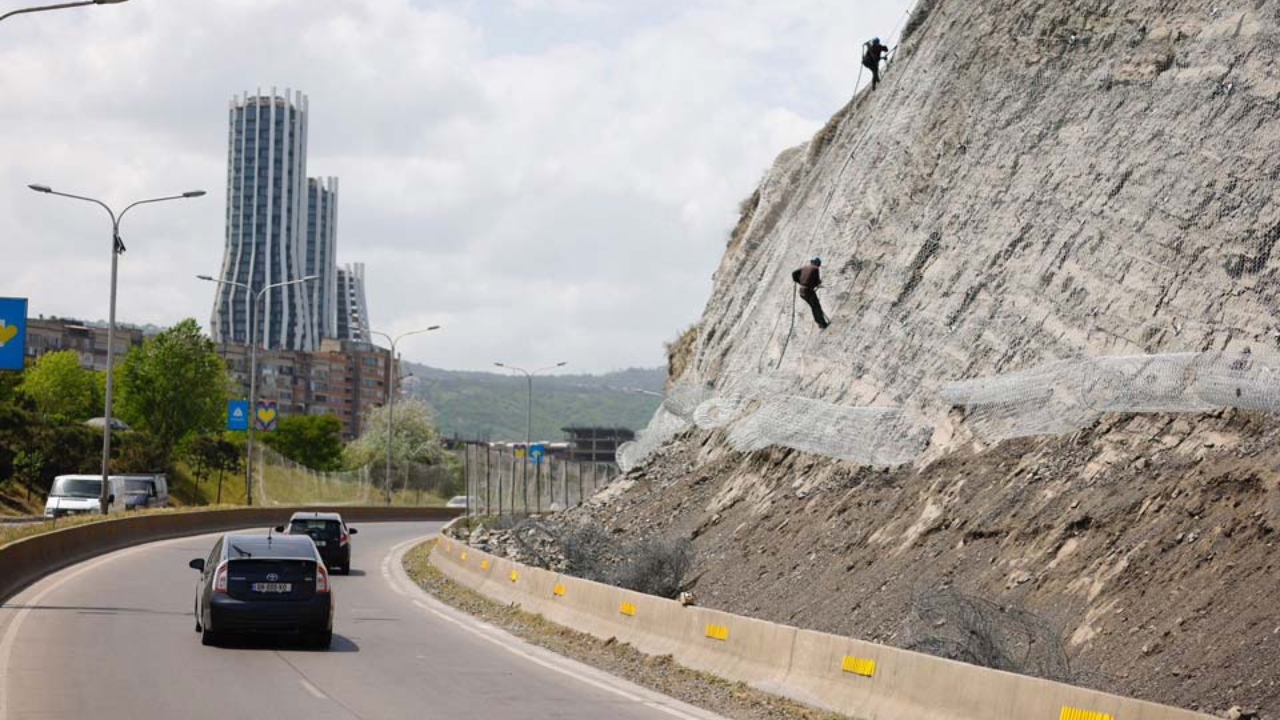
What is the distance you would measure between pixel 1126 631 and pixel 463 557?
18079 millimetres

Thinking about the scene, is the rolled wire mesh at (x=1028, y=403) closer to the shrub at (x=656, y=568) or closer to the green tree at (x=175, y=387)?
the shrub at (x=656, y=568)

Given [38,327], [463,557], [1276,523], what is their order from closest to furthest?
[1276,523] < [463,557] < [38,327]

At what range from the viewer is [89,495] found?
54031 millimetres

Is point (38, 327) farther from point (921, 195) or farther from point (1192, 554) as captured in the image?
point (1192, 554)

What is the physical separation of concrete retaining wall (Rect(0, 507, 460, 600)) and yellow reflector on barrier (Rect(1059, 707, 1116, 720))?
65.1ft

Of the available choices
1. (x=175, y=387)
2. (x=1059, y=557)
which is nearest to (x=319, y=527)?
(x=1059, y=557)

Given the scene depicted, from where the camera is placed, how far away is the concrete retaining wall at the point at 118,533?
2844 centimetres

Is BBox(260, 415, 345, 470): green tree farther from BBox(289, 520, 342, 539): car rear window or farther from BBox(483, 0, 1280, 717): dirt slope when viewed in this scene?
BBox(483, 0, 1280, 717): dirt slope

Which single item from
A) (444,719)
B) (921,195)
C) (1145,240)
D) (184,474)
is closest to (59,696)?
(444,719)

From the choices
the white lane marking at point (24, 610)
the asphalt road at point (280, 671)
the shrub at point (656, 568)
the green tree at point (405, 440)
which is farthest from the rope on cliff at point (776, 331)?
the green tree at point (405, 440)

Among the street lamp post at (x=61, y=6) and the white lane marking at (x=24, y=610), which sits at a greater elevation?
the street lamp post at (x=61, y=6)

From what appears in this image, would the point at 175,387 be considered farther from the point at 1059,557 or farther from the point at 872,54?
the point at 1059,557

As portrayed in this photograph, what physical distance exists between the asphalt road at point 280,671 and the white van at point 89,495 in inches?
1071

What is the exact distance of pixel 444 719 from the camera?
13430 mm
